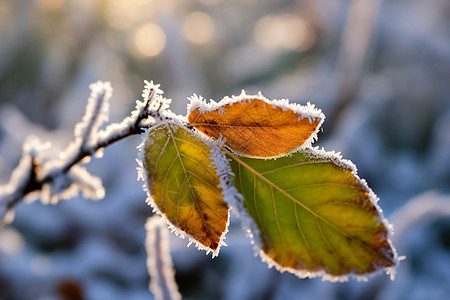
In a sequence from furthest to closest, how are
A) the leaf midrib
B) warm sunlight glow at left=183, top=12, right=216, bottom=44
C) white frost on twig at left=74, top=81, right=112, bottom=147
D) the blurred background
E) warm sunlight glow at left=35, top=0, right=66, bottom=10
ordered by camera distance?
warm sunlight glow at left=35, top=0, right=66, bottom=10 → warm sunlight glow at left=183, top=12, right=216, bottom=44 → the blurred background → white frost on twig at left=74, top=81, right=112, bottom=147 → the leaf midrib

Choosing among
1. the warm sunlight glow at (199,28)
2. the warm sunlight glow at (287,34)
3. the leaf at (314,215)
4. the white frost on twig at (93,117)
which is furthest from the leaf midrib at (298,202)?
the warm sunlight glow at (287,34)

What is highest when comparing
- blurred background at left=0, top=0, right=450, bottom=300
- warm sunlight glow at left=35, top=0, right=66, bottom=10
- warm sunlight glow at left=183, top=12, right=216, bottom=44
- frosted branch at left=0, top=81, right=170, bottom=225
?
warm sunlight glow at left=35, top=0, right=66, bottom=10

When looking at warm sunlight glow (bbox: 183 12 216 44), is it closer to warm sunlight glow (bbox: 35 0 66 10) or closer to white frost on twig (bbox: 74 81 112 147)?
warm sunlight glow (bbox: 35 0 66 10)

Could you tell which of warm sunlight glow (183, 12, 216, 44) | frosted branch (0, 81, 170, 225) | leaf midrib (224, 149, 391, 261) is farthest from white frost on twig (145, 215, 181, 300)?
warm sunlight glow (183, 12, 216, 44)

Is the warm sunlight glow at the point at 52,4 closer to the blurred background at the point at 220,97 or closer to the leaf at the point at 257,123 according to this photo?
the blurred background at the point at 220,97

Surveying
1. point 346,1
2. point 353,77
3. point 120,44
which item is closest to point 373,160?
point 353,77

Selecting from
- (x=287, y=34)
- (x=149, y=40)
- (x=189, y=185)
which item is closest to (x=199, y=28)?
(x=149, y=40)

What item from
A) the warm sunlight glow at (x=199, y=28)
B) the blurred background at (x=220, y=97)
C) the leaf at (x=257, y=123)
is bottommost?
the leaf at (x=257, y=123)
